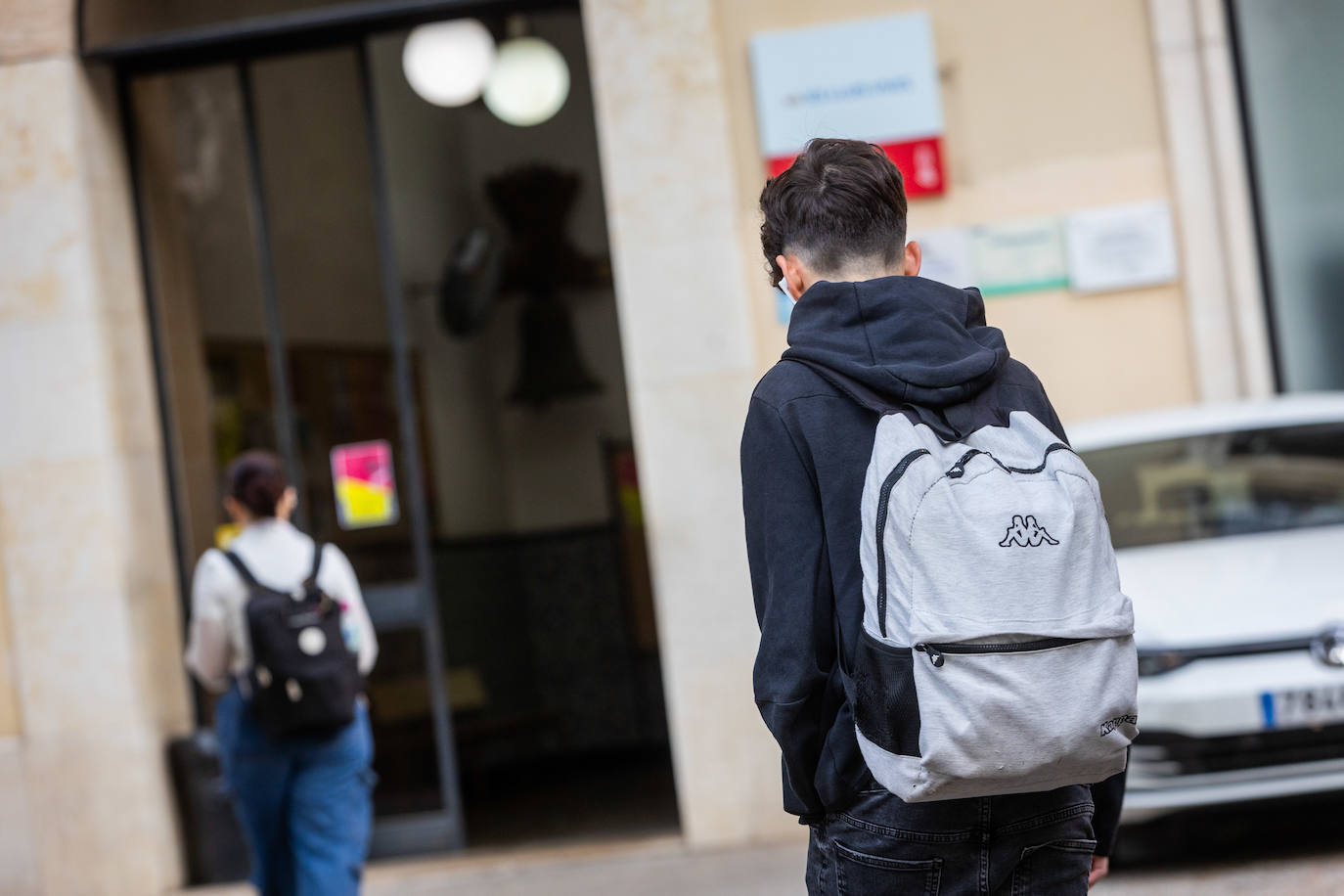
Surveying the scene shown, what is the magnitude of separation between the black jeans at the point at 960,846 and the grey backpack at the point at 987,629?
71mm

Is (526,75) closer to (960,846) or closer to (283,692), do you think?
(283,692)

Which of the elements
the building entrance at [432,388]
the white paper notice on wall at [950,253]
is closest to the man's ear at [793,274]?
the white paper notice on wall at [950,253]

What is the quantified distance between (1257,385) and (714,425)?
2435 mm

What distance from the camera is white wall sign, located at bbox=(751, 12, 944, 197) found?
6.60m

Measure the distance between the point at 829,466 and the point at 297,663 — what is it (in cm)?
286

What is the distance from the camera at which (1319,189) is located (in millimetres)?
7000

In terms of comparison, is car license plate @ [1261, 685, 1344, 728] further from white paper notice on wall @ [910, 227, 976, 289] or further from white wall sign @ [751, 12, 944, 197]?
white wall sign @ [751, 12, 944, 197]

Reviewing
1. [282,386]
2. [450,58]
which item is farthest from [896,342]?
[450,58]

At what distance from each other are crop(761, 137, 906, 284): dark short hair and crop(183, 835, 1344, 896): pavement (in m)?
3.37

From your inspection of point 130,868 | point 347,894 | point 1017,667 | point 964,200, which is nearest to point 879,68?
point 964,200

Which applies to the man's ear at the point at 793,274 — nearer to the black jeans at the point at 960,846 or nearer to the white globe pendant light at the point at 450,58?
the black jeans at the point at 960,846

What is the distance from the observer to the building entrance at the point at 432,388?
285 inches

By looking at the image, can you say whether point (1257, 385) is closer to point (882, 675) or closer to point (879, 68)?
point (879, 68)

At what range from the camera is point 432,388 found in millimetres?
10711
